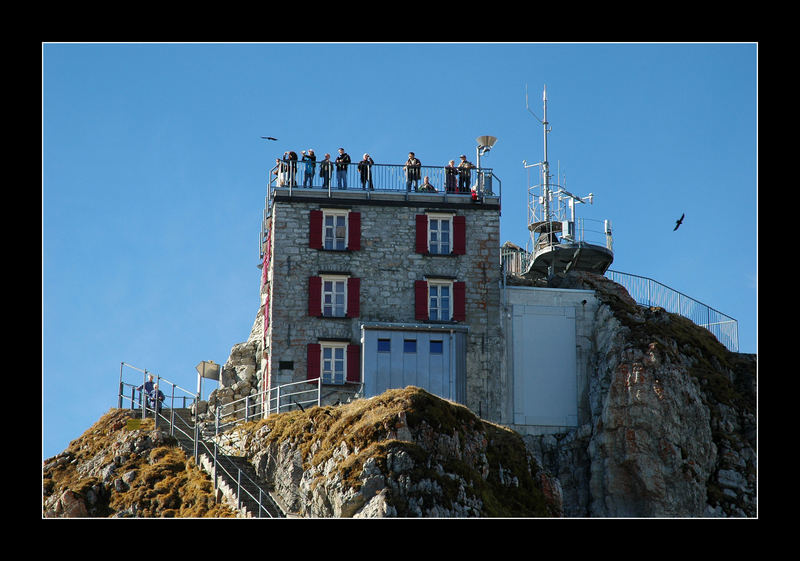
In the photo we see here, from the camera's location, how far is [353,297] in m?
62.5

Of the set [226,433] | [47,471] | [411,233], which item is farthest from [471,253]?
[47,471]

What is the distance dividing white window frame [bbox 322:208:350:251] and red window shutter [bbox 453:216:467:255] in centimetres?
436

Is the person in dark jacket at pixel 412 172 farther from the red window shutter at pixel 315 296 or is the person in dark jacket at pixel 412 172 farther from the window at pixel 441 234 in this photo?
the red window shutter at pixel 315 296

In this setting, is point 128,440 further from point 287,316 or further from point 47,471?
point 287,316

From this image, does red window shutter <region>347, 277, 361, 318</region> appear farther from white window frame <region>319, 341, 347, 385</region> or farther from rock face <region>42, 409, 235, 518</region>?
rock face <region>42, 409, 235, 518</region>

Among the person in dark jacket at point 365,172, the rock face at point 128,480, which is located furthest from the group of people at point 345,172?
the rock face at point 128,480

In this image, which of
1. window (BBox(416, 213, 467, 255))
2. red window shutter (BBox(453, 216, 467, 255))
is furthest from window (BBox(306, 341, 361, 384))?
red window shutter (BBox(453, 216, 467, 255))

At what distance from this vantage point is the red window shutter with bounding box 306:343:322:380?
61.1 meters

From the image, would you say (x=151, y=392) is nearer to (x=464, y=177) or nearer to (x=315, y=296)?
(x=315, y=296)

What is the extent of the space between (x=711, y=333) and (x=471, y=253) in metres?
11.5

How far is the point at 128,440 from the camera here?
5600cm

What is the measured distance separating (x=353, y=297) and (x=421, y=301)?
8.90ft

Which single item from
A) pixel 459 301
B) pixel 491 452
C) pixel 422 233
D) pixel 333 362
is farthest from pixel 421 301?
pixel 491 452

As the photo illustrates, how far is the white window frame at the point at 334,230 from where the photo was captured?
63406mm
